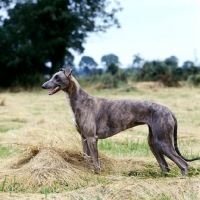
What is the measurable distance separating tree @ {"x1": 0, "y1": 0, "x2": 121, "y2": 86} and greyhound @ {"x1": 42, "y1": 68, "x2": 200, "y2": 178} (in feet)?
88.9

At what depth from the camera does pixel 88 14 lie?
1416 inches

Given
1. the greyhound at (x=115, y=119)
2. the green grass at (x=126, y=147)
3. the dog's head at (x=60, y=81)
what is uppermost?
the dog's head at (x=60, y=81)

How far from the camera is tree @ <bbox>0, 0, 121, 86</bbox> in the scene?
34.8 m

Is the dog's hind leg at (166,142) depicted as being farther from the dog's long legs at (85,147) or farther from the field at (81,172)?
the dog's long legs at (85,147)

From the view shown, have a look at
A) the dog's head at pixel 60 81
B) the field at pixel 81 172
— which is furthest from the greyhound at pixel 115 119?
the field at pixel 81 172

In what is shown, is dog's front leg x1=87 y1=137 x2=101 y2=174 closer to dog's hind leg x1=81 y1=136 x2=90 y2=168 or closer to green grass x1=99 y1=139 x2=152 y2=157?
dog's hind leg x1=81 y1=136 x2=90 y2=168

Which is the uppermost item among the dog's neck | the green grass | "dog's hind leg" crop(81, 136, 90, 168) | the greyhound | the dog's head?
the dog's head

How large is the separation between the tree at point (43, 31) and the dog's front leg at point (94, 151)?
27.4 m

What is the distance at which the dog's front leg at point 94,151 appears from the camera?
7438 mm

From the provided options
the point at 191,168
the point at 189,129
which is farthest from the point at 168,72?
the point at 191,168

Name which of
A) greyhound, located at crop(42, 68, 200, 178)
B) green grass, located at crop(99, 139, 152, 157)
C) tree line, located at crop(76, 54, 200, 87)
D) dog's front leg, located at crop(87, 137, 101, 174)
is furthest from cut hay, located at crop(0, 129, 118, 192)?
tree line, located at crop(76, 54, 200, 87)

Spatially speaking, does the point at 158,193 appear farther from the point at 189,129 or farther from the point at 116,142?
the point at 189,129

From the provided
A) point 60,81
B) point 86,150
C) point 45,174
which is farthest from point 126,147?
point 45,174

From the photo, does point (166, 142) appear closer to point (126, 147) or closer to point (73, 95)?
point (73, 95)
